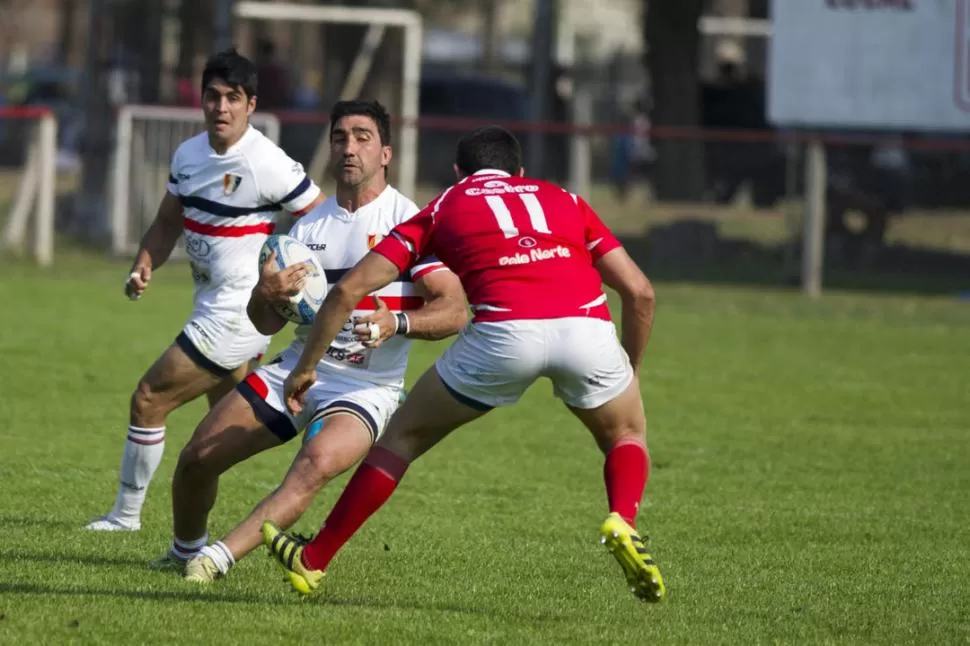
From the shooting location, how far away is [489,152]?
6.70 metres

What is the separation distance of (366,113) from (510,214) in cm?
95

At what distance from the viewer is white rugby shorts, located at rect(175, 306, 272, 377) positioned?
8188 mm

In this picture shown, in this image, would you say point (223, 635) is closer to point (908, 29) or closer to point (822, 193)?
point (822, 193)

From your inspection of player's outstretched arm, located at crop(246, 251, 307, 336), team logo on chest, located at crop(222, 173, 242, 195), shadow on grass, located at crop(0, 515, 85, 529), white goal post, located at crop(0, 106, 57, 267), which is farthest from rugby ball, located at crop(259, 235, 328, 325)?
white goal post, located at crop(0, 106, 57, 267)

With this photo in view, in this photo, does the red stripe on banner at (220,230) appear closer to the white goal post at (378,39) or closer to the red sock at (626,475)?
the red sock at (626,475)

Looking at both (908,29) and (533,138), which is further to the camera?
(533,138)

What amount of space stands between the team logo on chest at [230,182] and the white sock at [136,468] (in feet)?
3.74

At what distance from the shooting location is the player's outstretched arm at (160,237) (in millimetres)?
8422

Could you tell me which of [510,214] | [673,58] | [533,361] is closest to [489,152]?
[510,214]

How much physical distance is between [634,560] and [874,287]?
16.5 m

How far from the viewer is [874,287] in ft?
72.2

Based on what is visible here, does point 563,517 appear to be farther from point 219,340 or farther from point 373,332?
point 373,332

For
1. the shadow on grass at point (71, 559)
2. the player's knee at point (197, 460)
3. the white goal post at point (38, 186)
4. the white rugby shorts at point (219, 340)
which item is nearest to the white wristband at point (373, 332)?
the player's knee at point (197, 460)

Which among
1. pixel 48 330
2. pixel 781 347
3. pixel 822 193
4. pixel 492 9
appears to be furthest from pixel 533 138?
pixel 492 9
